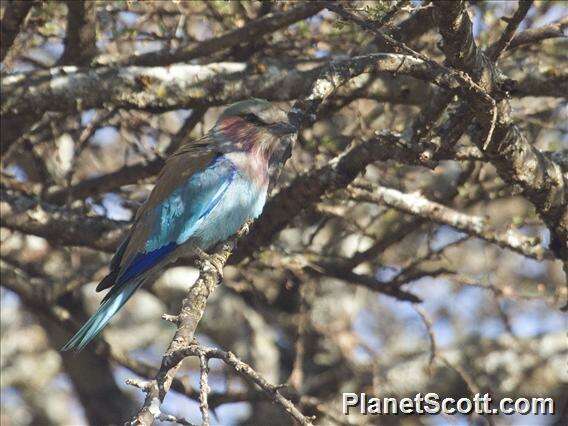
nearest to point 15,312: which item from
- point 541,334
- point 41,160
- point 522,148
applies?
point 41,160

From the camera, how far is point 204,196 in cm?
529

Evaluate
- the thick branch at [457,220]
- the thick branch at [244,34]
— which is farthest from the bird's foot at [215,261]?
the thick branch at [244,34]

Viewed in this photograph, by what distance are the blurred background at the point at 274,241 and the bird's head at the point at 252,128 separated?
0.45 ft

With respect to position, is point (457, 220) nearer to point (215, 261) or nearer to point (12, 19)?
point (215, 261)

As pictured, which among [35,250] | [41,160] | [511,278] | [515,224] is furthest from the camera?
[511,278]

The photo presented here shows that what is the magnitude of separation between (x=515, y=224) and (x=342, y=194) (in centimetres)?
101

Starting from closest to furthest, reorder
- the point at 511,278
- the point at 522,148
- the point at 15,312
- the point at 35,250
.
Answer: the point at 522,148, the point at 35,250, the point at 15,312, the point at 511,278

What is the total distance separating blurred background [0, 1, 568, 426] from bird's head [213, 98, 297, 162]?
0.45 feet

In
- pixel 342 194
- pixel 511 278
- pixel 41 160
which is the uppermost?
pixel 511 278

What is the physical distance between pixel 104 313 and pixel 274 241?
4.57 feet

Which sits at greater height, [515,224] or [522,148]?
[515,224]

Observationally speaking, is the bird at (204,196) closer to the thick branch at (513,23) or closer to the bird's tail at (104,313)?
the bird's tail at (104,313)

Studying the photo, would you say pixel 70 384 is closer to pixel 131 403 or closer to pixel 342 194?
pixel 131 403

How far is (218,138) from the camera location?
18.0 ft
